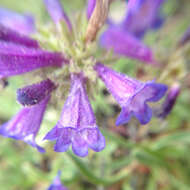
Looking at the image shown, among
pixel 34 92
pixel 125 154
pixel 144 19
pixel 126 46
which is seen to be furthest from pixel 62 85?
pixel 144 19

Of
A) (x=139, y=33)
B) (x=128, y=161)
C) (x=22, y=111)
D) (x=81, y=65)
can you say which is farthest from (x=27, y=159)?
(x=139, y=33)

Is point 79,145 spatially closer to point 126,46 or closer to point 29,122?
point 29,122

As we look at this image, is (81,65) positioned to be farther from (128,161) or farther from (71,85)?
(128,161)

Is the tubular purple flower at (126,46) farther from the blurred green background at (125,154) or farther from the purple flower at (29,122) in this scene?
the purple flower at (29,122)

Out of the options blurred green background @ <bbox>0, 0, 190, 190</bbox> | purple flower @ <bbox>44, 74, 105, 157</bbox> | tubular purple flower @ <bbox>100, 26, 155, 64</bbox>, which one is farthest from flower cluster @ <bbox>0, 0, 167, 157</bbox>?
blurred green background @ <bbox>0, 0, 190, 190</bbox>

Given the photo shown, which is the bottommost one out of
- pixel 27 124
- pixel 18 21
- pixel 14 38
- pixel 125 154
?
pixel 125 154

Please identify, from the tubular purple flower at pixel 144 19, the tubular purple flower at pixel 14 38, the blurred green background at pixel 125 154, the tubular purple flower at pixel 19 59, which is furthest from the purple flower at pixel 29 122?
the tubular purple flower at pixel 144 19

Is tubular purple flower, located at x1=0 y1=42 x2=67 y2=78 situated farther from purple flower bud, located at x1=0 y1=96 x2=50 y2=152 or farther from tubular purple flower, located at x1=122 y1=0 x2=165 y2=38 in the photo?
tubular purple flower, located at x1=122 y1=0 x2=165 y2=38
